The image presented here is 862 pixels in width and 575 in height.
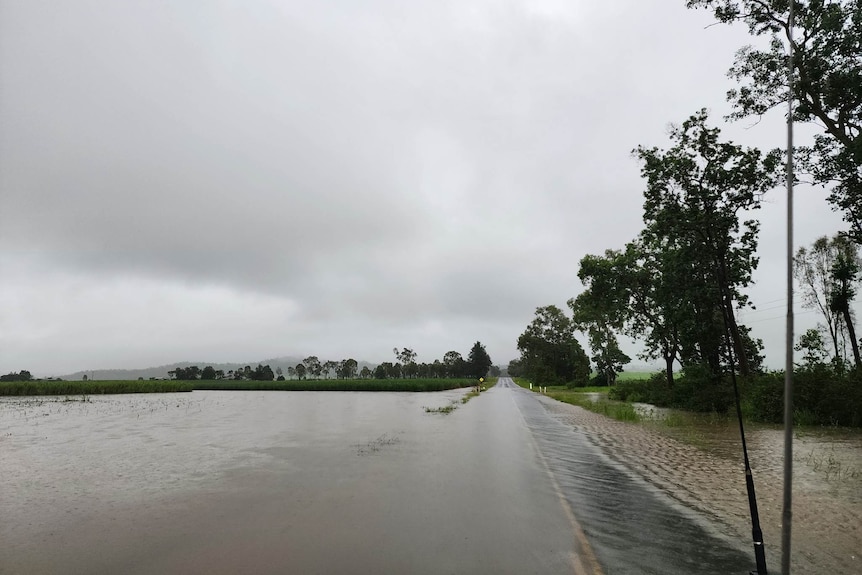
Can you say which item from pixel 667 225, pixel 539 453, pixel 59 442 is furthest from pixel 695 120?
pixel 59 442

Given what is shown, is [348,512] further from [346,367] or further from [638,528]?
[346,367]

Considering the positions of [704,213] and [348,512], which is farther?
[704,213]

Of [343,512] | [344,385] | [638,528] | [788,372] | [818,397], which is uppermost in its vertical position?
[788,372]

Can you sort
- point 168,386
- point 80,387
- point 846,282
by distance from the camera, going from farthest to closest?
point 168,386, point 80,387, point 846,282

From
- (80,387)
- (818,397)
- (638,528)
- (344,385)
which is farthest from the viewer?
(344,385)

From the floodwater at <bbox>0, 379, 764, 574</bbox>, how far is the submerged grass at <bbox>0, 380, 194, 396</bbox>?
2044 inches

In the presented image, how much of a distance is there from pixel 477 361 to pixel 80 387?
4842 inches

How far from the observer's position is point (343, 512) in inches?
316

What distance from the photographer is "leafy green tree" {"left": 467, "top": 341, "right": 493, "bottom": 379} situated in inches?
6599

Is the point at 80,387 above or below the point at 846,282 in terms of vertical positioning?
below

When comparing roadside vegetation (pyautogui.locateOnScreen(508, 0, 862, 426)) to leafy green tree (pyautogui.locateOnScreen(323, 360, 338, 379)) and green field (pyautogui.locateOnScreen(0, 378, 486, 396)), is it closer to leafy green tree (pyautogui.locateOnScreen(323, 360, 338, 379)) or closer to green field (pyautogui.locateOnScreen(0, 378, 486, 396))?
green field (pyautogui.locateOnScreen(0, 378, 486, 396))

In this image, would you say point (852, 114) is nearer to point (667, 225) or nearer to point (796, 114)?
point (796, 114)

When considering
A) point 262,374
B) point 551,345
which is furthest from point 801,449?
point 262,374

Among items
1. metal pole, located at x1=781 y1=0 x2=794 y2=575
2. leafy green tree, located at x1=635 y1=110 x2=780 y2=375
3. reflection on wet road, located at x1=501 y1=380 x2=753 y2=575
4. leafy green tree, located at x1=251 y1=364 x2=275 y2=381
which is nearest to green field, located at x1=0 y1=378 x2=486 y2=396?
leafy green tree, located at x1=251 y1=364 x2=275 y2=381
